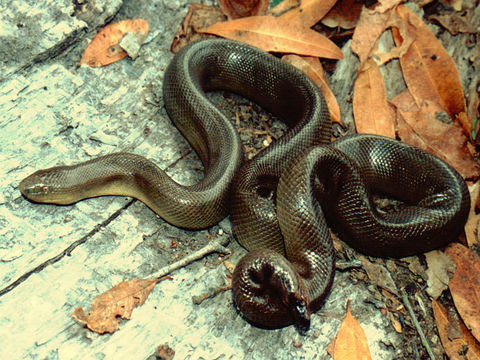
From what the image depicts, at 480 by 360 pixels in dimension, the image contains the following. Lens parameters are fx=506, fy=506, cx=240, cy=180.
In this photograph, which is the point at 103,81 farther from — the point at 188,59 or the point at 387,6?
the point at 387,6

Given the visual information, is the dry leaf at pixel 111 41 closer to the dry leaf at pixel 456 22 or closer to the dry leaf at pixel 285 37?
the dry leaf at pixel 285 37

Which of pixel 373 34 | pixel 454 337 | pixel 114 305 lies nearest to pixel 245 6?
pixel 373 34

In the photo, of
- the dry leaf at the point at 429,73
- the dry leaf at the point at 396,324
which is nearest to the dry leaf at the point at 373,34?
the dry leaf at the point at 429,73

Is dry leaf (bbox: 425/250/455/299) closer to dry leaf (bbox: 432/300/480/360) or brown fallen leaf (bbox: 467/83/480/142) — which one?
dry leaf (bbox: 432/300/480/360)

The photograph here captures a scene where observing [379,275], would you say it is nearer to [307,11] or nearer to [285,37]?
[285,37]

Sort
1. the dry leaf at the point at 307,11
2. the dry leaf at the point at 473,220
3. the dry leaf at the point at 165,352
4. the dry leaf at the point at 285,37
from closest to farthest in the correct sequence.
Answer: the dry leaf at the point at 165,352, the dry leaf at the point at 473,220, the dry leaf at the point at 285,37, the dry leaf at the point at 307,11

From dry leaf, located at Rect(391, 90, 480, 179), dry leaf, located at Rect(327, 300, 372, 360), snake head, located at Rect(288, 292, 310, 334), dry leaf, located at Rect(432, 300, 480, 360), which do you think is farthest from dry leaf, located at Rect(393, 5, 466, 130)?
snake head, located at Rect(288, 292, 310, 334)
